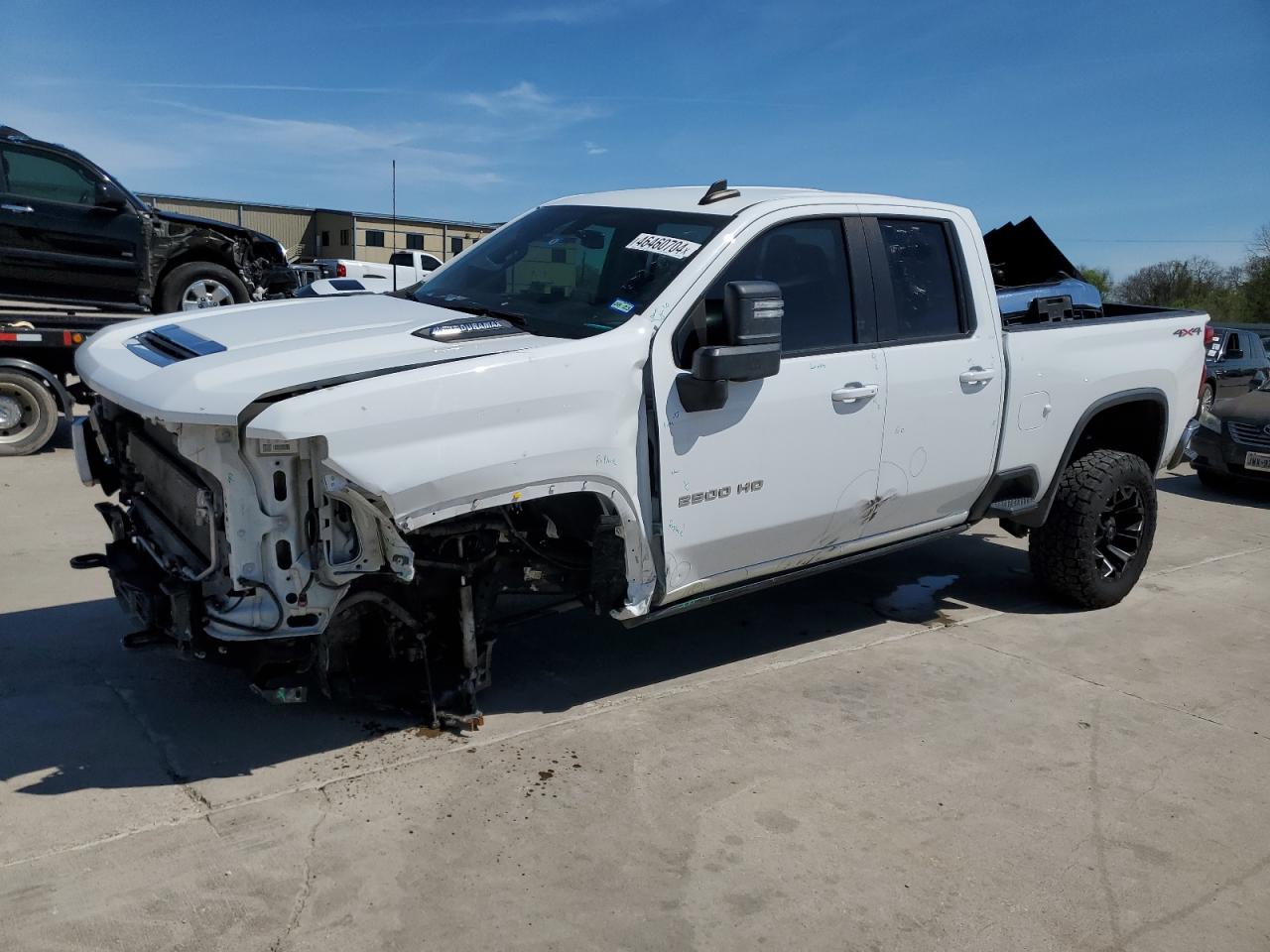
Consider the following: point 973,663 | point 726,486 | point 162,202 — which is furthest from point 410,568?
point 162,202

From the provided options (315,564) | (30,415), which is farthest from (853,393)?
(30,415)

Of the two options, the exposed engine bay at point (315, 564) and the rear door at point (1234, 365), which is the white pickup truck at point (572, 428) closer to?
the exposed engine bay at point (315, 564)

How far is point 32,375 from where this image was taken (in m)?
8.77

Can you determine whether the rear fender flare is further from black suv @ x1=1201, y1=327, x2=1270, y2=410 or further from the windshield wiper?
black suv @ x1=1201, y1=327, x2=1270, y2=410

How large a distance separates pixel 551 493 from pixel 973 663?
2.57 metres

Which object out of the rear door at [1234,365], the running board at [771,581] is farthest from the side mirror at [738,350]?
the rear door at [1234,365]

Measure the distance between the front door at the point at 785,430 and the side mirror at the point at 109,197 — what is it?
25.5ft

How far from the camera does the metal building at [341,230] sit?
4138cm

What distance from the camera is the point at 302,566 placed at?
3391 mm

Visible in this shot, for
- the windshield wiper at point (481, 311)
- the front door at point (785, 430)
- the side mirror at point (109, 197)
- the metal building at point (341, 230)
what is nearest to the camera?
the front door at point (785, 430)

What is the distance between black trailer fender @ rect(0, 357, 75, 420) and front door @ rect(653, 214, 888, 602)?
660 centimetres

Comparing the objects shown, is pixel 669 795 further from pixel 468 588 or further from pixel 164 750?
pixel 164 750

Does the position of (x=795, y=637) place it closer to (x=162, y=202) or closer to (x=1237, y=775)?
(x=1237, y=775)

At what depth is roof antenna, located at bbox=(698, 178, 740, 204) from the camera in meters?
4.46
